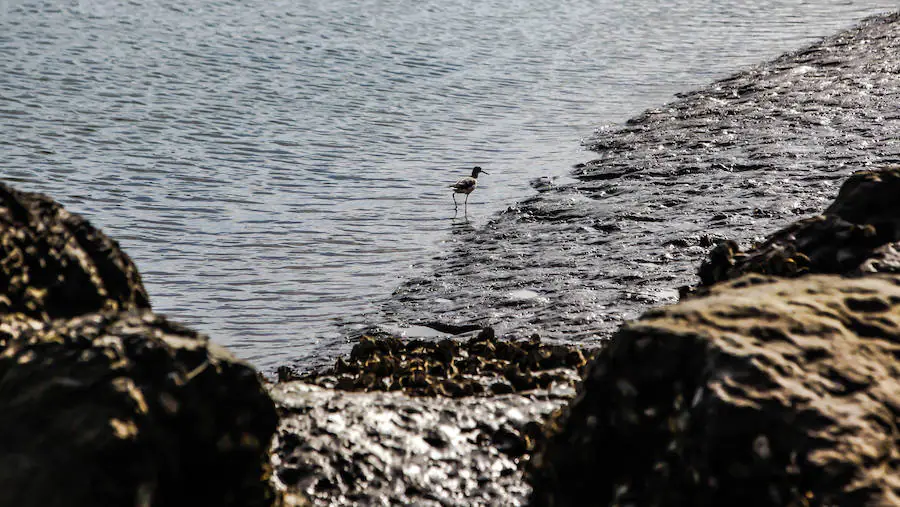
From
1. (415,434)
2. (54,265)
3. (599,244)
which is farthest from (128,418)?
(599,244)

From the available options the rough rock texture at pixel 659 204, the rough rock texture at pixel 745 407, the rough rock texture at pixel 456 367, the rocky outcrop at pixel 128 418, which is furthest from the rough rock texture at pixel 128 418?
the rough rock texture at pixel 659 204

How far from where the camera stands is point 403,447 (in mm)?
4699

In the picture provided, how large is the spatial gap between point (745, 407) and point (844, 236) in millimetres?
2329

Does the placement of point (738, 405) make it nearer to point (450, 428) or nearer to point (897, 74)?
point (450, 428)

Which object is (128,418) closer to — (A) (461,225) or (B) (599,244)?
(B) (599,244)

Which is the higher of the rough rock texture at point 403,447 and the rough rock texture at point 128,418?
the rough rock texture at point 128,418

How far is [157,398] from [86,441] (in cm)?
30

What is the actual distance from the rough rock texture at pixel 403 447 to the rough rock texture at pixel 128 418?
0.57 m

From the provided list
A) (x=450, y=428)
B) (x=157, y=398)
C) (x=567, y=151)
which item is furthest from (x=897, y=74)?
(x=157, y=398)

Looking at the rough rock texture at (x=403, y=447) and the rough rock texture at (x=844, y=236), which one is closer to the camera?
the rough rock texture at (x=403, y=447)

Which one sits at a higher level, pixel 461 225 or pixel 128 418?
pixel 128 418

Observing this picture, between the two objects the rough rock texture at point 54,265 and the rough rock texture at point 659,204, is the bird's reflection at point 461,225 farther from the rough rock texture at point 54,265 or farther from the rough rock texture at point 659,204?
the rough rock texture at point 54,265

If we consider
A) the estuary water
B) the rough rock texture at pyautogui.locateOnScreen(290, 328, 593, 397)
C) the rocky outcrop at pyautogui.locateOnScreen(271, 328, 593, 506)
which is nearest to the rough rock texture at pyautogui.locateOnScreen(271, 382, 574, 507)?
the rocky outcrop at pyautogui.locateOnScreen(271, 328, 593, 506)

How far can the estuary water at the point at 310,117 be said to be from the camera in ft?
32.5
